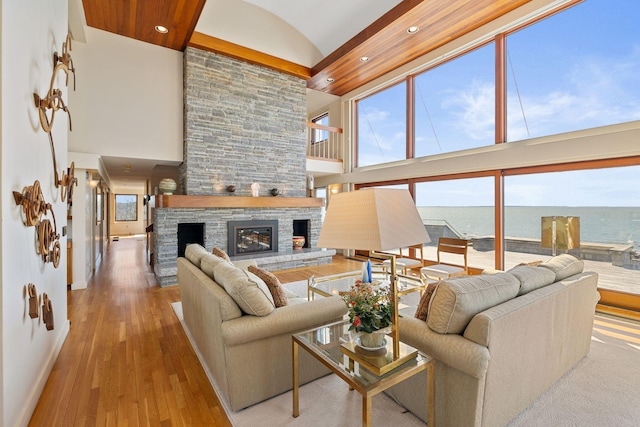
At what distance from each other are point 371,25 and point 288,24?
218 centimetres

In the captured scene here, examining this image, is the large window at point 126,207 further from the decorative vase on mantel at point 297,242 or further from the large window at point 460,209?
the large window at point 460,209

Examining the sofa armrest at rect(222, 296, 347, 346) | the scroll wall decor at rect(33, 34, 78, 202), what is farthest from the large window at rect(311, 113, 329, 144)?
the sofa armrest at rect(222, 296, 347, 346)

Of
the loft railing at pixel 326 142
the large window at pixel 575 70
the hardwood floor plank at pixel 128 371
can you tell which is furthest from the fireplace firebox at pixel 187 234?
the large window at pixel 575 70

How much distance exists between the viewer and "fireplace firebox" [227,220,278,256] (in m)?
5.50

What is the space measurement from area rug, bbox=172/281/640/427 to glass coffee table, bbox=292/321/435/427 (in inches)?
6.3

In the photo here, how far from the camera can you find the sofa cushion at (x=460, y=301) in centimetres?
152

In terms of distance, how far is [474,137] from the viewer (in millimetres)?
4891

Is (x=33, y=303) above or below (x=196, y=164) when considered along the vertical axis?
below

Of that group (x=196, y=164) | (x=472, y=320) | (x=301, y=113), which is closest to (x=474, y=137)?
(x=301, y=113)

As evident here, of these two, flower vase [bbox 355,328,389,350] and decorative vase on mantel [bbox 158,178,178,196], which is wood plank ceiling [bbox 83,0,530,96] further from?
flower vase [bbox 355,328,389,350]

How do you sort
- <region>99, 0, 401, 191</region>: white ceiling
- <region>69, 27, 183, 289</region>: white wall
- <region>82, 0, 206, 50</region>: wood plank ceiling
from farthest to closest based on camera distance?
1. <region>99, 0, 401, 191</region>: white ceiling
2. <region>69, 27, 183, 289</region>: white wall
3. <region>82, 0, 206, 50</region>: wood plank ceiling

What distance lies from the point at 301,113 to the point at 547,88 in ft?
14.1

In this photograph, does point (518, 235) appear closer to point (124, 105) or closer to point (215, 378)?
point (215, 378)

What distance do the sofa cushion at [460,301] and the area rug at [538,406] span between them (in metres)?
0.66
